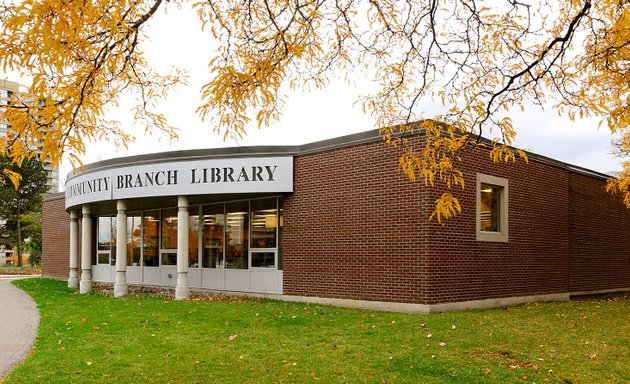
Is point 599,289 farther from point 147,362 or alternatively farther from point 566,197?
point 147,362

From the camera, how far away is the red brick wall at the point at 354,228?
13.0m

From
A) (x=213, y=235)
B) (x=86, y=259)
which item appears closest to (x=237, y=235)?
(x=213, y=235)

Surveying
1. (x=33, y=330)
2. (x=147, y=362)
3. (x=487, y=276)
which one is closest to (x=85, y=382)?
(x=147, y=362)

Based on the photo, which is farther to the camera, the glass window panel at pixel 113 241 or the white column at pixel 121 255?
the glass window panel at pixel 113 241

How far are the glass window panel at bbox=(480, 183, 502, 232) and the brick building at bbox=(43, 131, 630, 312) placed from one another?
0.05 meters

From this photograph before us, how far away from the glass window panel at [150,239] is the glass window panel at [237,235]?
4240 millimetres

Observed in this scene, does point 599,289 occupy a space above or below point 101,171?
below

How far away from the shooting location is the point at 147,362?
8797 mm

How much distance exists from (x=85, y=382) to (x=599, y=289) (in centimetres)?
1632

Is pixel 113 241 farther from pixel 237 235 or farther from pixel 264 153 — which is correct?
pixel 264 153

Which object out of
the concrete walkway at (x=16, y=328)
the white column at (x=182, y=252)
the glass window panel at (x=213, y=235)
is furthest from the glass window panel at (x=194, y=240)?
the concrete walkway at (x=16, y=328)

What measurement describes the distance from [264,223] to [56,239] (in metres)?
15.0

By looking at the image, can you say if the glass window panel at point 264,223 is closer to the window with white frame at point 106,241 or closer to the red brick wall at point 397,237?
the red brick wall at point 397,237

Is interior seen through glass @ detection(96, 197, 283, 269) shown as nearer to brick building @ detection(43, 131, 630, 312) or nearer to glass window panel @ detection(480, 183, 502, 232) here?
brick building @ detection(43, 131, 630, 312)
